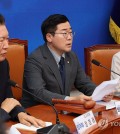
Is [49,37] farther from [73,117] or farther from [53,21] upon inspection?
[73,117]

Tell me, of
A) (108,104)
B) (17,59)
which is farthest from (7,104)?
(17,59)

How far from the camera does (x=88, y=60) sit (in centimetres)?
238

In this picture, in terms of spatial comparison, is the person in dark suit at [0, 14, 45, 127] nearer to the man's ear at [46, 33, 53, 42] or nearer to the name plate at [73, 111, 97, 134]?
the name plate at [73, 111, 97, 134]

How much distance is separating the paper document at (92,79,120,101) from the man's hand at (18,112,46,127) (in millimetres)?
424

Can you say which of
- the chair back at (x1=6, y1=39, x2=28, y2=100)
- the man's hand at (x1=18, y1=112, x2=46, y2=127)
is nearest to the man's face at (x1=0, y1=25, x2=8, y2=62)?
the man's hand at (x1=18, y1=112, x2=46, y2=127)

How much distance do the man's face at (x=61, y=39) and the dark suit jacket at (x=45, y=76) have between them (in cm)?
6

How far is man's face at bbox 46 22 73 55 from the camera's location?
2.08 metres

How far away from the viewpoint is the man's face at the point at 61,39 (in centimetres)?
208

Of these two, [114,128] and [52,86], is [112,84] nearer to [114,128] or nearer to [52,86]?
[114,128]

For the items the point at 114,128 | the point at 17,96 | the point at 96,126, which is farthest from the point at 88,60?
the point at 96,126

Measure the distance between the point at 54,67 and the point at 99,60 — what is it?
0.52 meters

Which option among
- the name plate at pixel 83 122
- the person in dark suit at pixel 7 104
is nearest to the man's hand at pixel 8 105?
the person in dark suit at pixel 7 104

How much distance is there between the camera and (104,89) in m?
1.63

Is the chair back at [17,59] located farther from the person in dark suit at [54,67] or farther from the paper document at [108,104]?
the paper document at [108,104]
